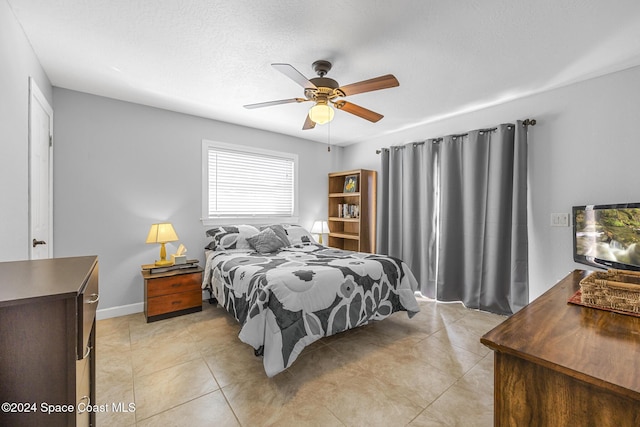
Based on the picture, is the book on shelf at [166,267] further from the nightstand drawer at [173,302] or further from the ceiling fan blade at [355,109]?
the ceiling fan blade at [355,109]

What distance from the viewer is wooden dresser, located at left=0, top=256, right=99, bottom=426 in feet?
2.47

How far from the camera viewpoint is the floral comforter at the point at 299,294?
1941mm

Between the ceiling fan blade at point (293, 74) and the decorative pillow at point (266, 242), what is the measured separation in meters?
1.90

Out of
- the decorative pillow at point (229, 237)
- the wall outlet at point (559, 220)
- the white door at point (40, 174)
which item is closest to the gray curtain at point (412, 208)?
the wall outlet at point (559, 220)

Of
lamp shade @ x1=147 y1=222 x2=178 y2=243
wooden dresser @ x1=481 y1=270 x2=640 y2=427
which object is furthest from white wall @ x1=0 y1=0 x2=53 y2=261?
wooden dresser @ x1=481 y1=270 x2=640 y2=427

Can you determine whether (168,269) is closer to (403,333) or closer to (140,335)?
(140,335)

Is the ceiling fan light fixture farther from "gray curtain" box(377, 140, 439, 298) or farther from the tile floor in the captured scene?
"gray curtain" box(377, 140, 439, 298)

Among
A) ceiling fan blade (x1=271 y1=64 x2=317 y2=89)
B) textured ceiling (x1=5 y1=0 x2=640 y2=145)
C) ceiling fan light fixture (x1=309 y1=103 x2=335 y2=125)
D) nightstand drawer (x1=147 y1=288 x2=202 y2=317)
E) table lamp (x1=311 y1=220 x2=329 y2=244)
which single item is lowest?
nightstand drawer (x1=147 y1=288 x2=202 y2=317)

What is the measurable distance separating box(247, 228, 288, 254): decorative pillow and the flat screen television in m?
2.90

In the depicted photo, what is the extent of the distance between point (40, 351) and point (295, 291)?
142 cm

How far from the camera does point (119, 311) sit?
122 inches

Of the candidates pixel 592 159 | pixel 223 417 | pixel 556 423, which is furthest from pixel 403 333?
pixel 592 159

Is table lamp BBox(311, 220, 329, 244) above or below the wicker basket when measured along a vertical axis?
above

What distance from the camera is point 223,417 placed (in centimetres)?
161
